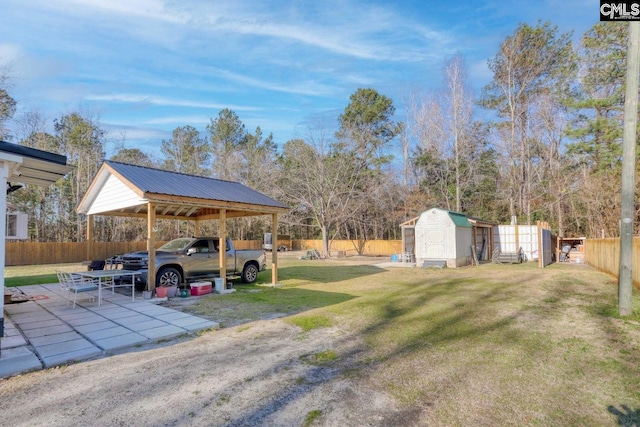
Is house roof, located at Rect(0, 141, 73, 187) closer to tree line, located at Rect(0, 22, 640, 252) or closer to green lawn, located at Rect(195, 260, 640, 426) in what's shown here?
green lawn, located at Rect(195, 260, 640, 426)

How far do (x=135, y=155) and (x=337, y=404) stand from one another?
3173 centimetres

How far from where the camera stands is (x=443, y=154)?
30.4m

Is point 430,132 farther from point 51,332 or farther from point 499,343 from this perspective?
point 51,332

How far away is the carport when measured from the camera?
895 centimetres

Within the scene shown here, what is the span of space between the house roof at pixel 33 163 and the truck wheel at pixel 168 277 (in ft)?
11.6

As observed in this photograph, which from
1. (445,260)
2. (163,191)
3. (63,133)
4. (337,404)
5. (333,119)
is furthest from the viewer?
(333,119)

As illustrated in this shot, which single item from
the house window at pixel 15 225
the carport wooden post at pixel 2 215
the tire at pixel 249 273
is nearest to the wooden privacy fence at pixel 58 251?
the tire at pixel 249 273

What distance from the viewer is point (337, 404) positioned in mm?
3328

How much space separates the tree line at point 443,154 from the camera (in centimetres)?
2245

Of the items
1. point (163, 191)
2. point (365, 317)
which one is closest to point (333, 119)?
point (163, 191)

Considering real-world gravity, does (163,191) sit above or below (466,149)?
below

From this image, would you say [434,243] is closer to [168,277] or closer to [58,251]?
[168,277]

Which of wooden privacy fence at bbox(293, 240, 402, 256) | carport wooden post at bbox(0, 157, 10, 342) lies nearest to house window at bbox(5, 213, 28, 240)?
carport wooden post at bbox(0, 157, 10, 342)

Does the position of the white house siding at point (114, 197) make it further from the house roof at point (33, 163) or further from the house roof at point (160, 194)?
the house roof at point (33, 163)
